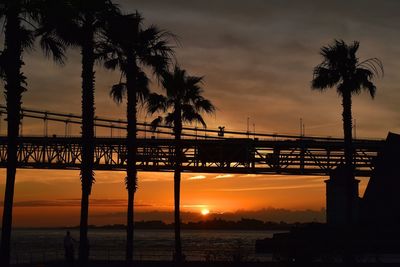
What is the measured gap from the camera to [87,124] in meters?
31.1

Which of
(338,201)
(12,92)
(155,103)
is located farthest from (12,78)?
(338,201)

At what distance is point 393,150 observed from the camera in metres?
68.5

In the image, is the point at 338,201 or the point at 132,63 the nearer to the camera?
the point at 132,63

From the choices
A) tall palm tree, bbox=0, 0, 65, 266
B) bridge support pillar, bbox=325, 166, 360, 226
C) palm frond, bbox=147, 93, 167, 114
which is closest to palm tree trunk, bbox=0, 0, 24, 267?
tall palm tree, bbox=0, 0, 65, 266

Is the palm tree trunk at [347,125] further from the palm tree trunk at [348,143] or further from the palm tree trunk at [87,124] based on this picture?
the palm tree trunk at [87,124]

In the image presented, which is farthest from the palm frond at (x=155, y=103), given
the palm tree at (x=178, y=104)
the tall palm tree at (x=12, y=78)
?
the tall palm tree at (x=12, y=78)

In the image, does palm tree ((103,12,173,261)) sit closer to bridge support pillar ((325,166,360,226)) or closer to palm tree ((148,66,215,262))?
palm tree ((148,66,215,262))

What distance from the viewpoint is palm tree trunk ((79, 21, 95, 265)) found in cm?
3058

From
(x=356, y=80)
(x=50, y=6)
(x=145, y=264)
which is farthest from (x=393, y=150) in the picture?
(x=50, y=6)

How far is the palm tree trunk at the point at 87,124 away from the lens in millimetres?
30578

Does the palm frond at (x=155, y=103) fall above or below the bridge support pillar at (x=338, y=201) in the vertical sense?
above

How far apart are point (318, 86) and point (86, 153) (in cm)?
1407

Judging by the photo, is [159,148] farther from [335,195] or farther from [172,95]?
[172,95]

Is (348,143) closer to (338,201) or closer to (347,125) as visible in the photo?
(347,125)
